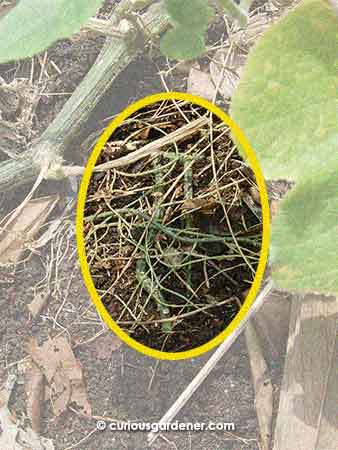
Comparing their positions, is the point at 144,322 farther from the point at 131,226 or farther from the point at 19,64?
the point at 19,64

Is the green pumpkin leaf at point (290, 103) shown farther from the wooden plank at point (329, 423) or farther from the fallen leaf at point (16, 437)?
the fallen leaf at point (16, 437)

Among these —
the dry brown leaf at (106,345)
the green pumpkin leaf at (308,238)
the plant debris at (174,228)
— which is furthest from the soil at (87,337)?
the green pumpkin leaf at (308,238)

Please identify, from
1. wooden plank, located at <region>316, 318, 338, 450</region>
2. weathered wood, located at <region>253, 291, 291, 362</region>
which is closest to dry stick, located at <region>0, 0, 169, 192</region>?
weathered wood, located at <region>253, 291, 291, 362</region>

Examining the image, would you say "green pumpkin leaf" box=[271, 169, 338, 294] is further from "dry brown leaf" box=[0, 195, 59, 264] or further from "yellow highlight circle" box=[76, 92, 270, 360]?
"dry brown leaf" box=[0, 195, 59, 264]

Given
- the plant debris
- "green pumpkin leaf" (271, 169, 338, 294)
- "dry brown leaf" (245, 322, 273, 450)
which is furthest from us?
"dry brown leaf" (245, 322, 273, 450)

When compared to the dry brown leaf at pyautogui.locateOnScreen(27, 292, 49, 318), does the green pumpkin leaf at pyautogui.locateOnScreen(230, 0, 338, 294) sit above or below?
above

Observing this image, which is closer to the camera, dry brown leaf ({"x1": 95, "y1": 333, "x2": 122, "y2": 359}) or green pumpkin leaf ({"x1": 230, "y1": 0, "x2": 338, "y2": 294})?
green pumpkin leaf ({"x1": 230, "y1": 0, "x2": 338, "y2": 294})

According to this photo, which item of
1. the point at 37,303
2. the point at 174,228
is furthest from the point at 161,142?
the point at 37,303

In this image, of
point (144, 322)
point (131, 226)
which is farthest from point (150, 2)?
point (144, 322)
